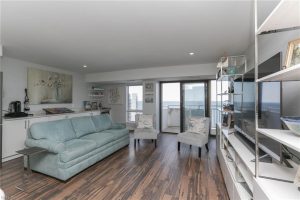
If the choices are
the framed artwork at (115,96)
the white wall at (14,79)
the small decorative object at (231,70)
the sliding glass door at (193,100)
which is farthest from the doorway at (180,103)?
the white wall at (14,79)

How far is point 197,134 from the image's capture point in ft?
12.5

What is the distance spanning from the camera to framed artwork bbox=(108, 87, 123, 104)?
660 cm

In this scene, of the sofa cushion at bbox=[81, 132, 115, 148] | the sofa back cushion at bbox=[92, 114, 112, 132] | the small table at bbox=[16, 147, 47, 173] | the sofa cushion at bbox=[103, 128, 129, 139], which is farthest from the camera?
the sofa back cushion at bbox=[92, 114, 112, 132]

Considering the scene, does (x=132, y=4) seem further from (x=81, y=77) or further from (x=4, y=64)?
(x=81, y=77)

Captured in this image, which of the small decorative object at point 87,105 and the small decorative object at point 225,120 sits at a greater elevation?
the small decorative object at point 87,105

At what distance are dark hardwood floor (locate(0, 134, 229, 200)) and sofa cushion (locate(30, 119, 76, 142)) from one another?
2.14 ft

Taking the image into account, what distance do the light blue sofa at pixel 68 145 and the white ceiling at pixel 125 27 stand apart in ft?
5.05

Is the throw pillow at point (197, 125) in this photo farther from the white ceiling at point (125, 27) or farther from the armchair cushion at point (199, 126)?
the white ceiling at point (125, 27)

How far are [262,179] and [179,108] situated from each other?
4730 mm

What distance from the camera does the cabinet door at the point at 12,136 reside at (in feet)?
10.5

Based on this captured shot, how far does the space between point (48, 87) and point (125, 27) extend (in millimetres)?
3593

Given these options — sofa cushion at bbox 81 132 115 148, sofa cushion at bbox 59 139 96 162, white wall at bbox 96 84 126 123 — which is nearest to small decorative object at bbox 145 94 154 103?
white wall at bbox 96 84 126 123

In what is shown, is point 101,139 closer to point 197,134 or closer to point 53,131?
point 53,131

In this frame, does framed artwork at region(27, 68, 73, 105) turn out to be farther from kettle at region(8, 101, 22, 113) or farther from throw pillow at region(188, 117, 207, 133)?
throw pillow at region(188, 117, 207, 133)
